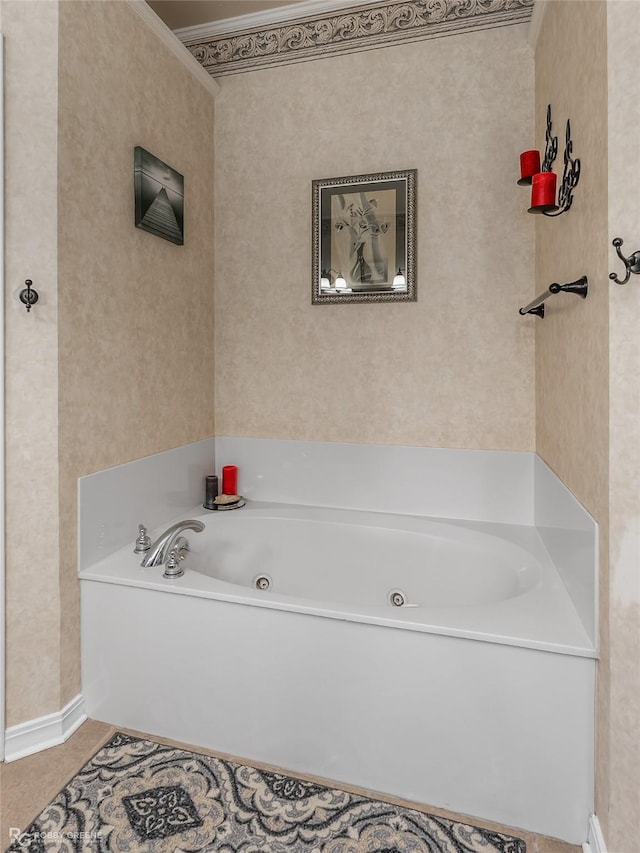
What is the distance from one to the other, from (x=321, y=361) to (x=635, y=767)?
1.86 metres

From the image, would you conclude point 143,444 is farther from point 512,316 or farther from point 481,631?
point 512,316

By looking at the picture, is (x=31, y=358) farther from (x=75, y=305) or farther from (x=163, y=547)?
(x=163, y=547)

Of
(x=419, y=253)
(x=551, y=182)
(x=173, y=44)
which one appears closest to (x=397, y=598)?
(x=419, y=253)

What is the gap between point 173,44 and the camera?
7.10ft

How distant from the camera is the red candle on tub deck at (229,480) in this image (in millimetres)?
2559

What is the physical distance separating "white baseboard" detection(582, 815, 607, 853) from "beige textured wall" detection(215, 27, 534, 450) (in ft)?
4.42

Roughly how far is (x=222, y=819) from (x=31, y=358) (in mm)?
1437

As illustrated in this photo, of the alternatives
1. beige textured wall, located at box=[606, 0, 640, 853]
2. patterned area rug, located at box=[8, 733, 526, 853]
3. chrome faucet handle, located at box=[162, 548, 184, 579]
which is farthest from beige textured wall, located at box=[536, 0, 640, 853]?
chrome faucet handle, located at box=[162, 548, 184, 579]

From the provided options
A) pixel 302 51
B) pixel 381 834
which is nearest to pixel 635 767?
pixel 381 834

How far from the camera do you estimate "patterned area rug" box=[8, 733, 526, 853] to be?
1.30m

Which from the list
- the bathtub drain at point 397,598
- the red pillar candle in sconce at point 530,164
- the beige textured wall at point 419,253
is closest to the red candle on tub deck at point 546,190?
the red pillar candle in sconce at point 530,164

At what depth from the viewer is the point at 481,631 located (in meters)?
1.36

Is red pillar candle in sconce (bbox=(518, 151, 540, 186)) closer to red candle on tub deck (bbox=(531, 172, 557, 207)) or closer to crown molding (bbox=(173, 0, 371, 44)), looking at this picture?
red candle on tub deck (bbox=(531, 172, 557, 207))

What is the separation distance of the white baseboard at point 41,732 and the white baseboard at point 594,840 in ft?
5.12
